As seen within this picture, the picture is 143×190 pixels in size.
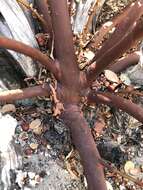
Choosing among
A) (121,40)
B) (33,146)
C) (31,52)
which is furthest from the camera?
(33,146)

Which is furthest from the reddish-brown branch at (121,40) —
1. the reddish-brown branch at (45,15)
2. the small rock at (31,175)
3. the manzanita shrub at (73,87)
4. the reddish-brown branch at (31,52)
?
the small rock at (31,175)

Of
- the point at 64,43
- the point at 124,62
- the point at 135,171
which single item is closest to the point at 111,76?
the point at 124,62

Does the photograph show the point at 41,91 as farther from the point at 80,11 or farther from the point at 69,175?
the point at 80,11

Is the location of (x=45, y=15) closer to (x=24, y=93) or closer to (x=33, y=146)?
(x=24, y=93)

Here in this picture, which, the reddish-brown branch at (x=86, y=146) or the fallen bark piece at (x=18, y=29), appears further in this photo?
the fallen bark piece at (x=18, y=29)

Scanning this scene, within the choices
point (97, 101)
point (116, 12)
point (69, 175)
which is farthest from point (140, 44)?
point (69, 175)

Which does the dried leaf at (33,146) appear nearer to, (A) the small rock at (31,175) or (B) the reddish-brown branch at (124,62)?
(A) the small rock at (31,175)
